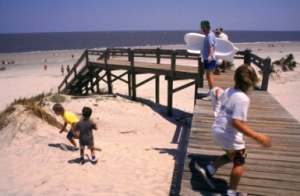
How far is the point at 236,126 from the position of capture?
2664mm

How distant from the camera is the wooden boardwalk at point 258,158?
3072 mm

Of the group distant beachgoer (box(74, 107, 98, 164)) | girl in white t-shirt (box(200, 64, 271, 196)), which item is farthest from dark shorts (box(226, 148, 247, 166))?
distant beachgoer (box(74, 107, 98, 164))

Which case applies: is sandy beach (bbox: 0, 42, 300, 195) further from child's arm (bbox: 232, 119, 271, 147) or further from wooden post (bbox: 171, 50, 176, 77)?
child's arm (bbox: 232, 119, 271, 147)

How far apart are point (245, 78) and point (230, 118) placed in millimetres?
437

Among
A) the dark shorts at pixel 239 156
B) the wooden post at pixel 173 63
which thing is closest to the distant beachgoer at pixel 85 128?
the dark shorts at pixel 239 156

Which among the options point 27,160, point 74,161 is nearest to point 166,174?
point 74,161

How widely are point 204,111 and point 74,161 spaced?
3122mm

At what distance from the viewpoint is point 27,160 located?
6.08 m

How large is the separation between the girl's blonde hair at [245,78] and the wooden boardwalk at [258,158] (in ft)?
3.86

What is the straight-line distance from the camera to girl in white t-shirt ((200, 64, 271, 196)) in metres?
2.65

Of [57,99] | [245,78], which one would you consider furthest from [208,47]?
[57,99]

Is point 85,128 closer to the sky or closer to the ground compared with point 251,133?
closer to the ground

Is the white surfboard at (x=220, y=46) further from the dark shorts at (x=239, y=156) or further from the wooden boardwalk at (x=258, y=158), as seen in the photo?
the dark shorts at (x=239, y=156)

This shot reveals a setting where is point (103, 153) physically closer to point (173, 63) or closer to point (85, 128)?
point (85, 128)
